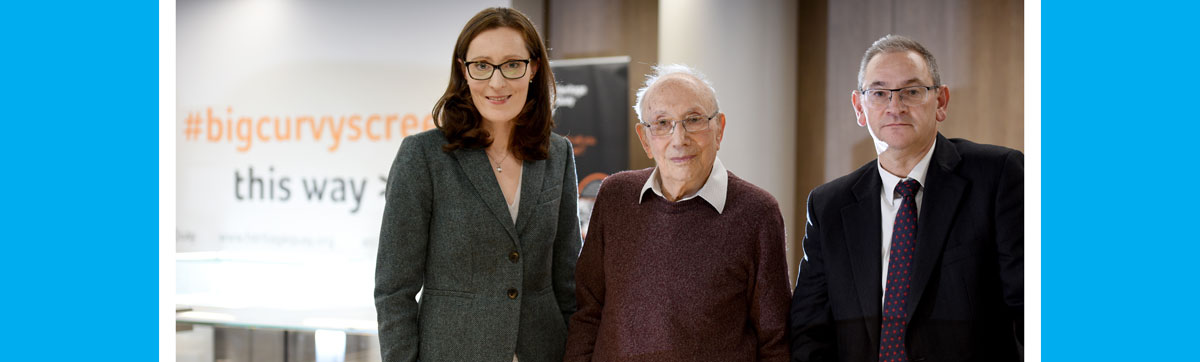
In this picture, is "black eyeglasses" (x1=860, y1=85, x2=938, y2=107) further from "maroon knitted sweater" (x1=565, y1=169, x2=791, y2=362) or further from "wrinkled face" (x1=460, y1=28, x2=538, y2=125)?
"wrinkled face" (x1=460, y1=28, x2=538, y2=125)

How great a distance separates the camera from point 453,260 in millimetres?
1878

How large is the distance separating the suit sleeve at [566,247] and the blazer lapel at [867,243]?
654mm

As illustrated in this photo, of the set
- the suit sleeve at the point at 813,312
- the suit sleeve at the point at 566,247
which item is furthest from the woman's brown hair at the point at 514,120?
the suit sleeve at the point at 813,312

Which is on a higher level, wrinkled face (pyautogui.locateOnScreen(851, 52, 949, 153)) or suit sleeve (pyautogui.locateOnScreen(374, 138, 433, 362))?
wrinkled face (pyautogui.locateOnScreen(851, 52, 949, 153))

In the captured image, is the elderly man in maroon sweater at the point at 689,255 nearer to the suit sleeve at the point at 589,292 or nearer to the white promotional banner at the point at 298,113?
the suit sleeve at the point at 589,292

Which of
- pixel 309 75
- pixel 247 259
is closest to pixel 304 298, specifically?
pixel 247 259

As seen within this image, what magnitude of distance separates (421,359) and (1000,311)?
1.22m

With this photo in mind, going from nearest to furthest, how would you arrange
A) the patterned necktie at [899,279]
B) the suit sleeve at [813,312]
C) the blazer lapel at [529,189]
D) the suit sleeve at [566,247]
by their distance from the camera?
the patterned necktie at [899,279] < the suit sleeve at [813,312] < the blazer lapel at [529,189] < the suit sleeve at [566,247]

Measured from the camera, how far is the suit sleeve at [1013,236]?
63.3 inches

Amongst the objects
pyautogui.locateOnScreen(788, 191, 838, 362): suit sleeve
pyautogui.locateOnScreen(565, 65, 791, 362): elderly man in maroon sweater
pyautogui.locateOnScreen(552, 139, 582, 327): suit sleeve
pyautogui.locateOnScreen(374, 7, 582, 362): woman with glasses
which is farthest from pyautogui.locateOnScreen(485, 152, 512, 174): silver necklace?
pyautogui.locateOnScreen(788, 191, 838, 362): suit sleeve

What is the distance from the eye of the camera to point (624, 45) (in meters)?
5.69

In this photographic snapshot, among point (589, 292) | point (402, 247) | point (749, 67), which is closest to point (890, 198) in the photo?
point (589, 292)

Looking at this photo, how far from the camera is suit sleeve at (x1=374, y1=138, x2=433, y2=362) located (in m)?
1.83

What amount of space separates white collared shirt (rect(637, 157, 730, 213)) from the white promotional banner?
439cm
